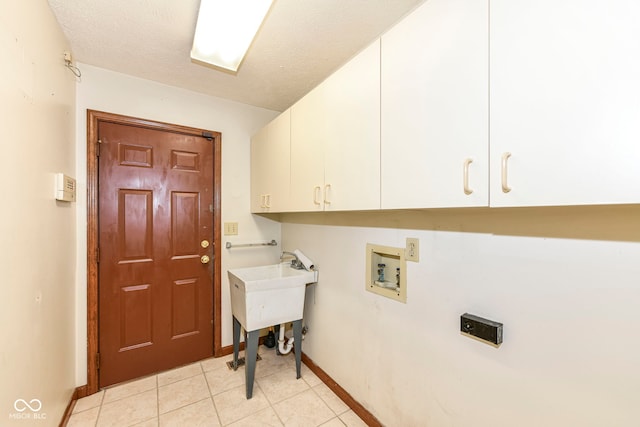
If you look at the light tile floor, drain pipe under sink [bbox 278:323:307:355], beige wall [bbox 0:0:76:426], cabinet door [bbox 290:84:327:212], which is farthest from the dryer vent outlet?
beige wall [bbox 0:0:76:426]

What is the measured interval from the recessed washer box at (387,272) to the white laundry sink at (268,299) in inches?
23.9

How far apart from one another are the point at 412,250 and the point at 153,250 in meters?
2.00

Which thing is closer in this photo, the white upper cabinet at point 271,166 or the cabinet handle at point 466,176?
the cabinet handle at point 466,176

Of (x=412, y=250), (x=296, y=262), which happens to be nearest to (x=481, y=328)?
(x=412, y=250)

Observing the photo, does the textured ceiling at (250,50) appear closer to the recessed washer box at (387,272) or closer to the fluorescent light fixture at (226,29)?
the fluorescent light fixture at (226,29)

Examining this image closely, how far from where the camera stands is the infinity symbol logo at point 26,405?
3.41ft

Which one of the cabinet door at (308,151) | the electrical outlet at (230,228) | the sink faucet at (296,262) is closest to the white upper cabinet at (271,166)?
the cabinet door at (308,151)

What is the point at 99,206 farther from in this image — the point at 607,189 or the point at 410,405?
the point at 607,189

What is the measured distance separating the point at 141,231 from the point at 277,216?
3.83 feet

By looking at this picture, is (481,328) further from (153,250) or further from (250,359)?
(153,250)

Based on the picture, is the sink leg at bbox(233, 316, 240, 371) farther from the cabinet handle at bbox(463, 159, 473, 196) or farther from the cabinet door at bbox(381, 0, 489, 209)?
the cabinet handle at bbox(463, 159, 473, 196)

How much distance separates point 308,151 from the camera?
1.69 m

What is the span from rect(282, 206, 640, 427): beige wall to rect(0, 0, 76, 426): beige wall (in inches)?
64.1

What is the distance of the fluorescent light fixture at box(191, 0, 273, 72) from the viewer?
1.27m
